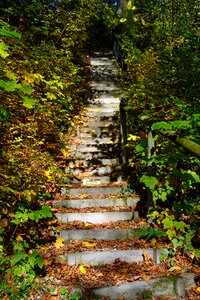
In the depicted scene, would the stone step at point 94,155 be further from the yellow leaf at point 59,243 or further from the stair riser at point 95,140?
the yellow leaf at point 59,243

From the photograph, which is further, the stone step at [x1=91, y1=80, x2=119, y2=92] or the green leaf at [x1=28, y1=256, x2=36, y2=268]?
the stone step at [x1=91, y1=80, x2=119, y2=92]

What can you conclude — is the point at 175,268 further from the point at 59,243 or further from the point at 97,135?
the point at 97,135

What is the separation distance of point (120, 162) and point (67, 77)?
3449mm

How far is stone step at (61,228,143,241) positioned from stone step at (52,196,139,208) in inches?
29.9

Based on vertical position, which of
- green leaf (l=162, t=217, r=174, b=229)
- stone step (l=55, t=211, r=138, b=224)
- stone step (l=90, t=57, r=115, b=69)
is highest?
stone step (l=90, t=57, r=115, b=69)

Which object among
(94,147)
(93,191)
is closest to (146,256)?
(93,191)

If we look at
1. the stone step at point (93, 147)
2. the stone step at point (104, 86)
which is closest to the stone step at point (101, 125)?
the stone step at point (93, 147)

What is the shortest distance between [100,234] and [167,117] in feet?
8.33

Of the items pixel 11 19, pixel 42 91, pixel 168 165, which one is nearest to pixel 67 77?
pixel 42 91

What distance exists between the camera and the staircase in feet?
11.0

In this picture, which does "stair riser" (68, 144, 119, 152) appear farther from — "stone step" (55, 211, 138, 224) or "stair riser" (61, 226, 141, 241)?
"stair riser" (61, 226, 141, 241)

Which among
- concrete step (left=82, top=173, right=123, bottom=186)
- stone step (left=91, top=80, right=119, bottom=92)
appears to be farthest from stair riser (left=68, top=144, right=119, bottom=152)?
stone step (left=91, top=80, right=119, bottom=92)

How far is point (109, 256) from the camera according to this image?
12.8 feet

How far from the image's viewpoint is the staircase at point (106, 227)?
3346 mm
